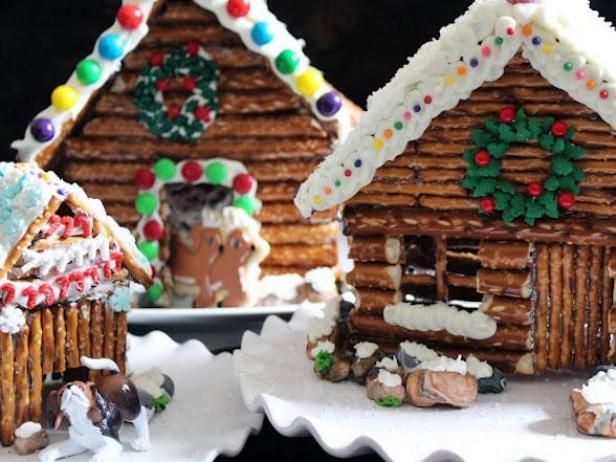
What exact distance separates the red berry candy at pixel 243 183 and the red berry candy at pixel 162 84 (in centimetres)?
49

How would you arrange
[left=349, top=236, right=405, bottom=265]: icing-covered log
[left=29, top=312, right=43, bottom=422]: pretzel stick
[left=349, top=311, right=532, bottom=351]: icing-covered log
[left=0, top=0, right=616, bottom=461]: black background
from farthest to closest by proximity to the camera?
[left=0, top=0, right=616, bottom=461]: black background, [left=349, top=236, right=405, bottom=265]: icing-covered log, [left=349, top=311, right=532, bottom=351]: icing-covered log, [left=29, top=312, right=43, bottom=422]: pretzel stick

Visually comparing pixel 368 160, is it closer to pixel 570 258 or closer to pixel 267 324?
pixel 570 258

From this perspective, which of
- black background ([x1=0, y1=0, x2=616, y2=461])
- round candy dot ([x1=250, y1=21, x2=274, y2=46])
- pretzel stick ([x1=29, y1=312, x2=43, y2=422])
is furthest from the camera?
black background ([x1=0, y1=0, x2=616, y2=461])

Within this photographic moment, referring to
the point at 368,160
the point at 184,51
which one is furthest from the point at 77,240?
the point at 184,51

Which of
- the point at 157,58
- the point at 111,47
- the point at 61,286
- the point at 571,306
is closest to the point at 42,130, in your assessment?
the point at 111,47

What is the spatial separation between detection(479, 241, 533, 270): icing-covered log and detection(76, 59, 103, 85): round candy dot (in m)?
1.96

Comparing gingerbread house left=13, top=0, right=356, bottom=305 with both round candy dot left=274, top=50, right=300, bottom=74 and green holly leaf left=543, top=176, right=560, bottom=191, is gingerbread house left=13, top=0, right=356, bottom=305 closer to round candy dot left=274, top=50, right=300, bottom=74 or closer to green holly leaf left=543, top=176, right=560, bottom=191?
round candy dot left=274, top=50, right=300, bottom=74

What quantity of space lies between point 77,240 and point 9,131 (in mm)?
3015

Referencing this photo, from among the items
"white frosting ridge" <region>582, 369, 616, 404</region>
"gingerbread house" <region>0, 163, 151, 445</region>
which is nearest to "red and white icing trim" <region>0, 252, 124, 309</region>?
"gingerbread house" <region>0, 163, 151, 445</region>

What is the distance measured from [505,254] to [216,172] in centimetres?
169

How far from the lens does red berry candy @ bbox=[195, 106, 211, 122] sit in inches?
199

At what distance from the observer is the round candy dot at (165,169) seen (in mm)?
5090

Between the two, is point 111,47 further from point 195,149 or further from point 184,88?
point 195,149

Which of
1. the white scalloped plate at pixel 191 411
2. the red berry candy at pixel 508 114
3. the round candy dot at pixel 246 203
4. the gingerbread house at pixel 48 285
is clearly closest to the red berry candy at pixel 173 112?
the round candy dot at pixel 246 203
